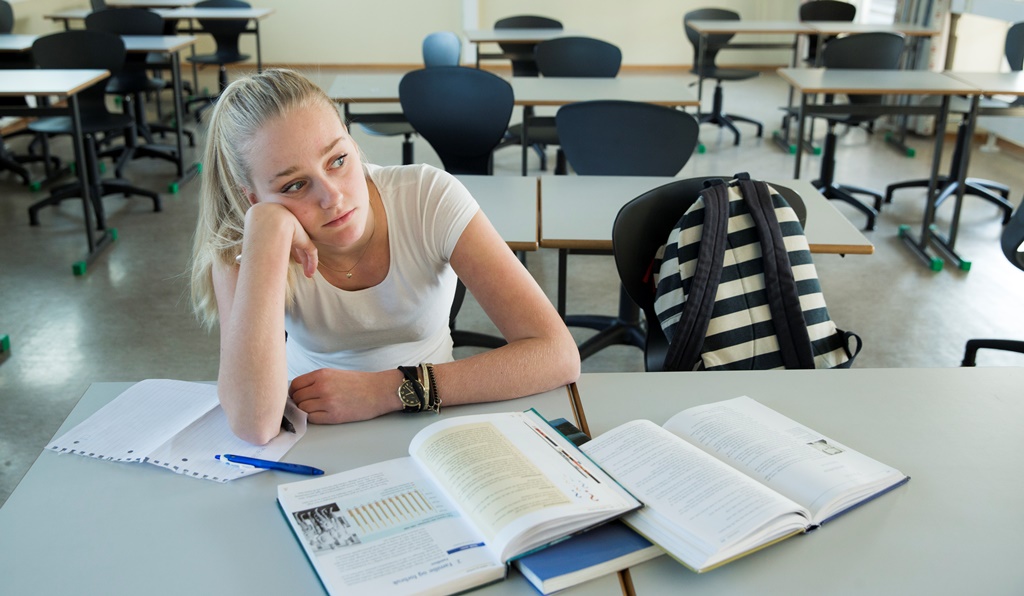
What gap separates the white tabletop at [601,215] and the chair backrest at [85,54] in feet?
10.5

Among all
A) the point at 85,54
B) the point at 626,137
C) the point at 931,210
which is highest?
the point at 85,54

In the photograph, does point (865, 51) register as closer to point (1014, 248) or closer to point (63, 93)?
point (1014, 248)

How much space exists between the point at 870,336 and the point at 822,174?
170 centimetres

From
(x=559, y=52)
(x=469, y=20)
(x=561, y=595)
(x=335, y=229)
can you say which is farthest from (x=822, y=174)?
(x=469, y=20)

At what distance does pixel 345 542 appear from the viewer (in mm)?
1010

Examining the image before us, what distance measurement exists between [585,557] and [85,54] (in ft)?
15.7

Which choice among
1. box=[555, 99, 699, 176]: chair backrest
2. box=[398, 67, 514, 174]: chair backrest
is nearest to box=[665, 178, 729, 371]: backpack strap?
box=[555, 99, 699, 176]: chair backrest

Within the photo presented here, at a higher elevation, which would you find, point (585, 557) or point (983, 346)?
point (585, 557)

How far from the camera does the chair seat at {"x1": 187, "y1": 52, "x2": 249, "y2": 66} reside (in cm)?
674

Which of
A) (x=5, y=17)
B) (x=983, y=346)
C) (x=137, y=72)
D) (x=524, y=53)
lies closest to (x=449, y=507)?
(x=983, y=346)

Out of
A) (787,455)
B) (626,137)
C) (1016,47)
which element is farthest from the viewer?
(1016,47)

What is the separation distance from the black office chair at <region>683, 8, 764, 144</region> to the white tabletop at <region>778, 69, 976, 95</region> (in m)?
1.67

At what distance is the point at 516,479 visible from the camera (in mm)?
1061

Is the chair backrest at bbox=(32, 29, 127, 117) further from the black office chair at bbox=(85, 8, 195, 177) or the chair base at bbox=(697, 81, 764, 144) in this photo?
the chair base at bbox=(697, 81, 764, 144)
